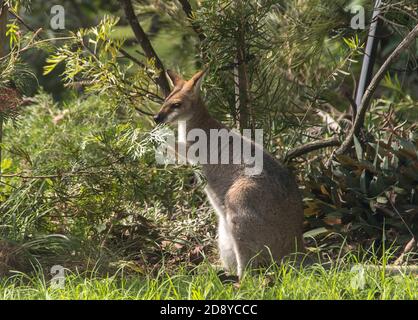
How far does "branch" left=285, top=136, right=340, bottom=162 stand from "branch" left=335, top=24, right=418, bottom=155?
0.49 ft

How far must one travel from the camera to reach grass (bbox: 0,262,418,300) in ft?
16.2

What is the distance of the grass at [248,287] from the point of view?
4934 millimetres

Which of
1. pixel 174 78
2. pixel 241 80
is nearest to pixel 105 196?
pixel 174 78

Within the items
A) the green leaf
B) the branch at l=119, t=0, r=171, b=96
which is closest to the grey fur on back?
the green leaf

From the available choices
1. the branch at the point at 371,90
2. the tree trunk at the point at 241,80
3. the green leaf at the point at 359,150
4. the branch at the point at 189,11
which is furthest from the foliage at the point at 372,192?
the branch at the point at 189,11

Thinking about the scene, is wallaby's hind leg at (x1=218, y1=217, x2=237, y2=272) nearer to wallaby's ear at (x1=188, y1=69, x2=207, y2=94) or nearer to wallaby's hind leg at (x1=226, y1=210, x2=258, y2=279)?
wallaby's hind leg at (x1=226, y1=210, x2=258, y2=279)

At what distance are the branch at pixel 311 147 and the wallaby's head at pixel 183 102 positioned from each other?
1.00 meters

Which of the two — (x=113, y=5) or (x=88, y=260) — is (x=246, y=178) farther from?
(x=113, y=5)

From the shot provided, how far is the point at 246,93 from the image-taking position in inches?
277

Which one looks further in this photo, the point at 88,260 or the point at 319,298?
the point at 88,260

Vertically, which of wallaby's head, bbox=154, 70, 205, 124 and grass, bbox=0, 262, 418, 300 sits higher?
wallaby's head, bbox=154, 70, 205, 124

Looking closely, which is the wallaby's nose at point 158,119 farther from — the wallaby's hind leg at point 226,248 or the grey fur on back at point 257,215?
the wallaby's hind leg at point 226,248
